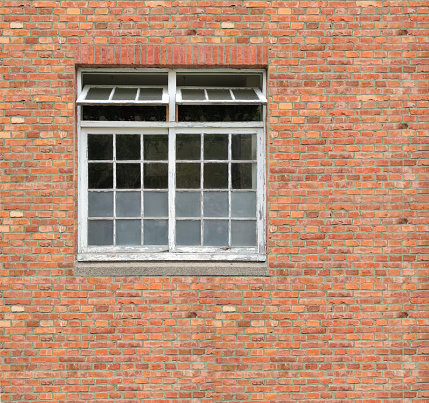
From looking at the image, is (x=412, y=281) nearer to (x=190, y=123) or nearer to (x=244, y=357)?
(x=244, y=357)

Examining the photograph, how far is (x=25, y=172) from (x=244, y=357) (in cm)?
284

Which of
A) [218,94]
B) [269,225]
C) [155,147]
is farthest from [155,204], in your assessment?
[218,94]

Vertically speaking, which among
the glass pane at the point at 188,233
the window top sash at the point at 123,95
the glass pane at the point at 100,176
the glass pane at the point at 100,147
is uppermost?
the window top sash at the point at 123,95

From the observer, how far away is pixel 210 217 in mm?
5230

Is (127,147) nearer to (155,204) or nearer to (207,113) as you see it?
(155,204)

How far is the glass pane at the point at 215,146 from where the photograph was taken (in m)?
5.25

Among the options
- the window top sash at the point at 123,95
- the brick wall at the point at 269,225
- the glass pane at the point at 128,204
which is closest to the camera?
the brick wall at the point at 269,225

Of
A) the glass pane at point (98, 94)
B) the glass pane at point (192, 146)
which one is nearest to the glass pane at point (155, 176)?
the glass pane at point (192, 146)

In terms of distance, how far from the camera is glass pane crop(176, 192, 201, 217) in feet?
17.2

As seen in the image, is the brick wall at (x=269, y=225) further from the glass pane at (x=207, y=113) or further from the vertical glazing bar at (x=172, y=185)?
the vertical glazing bar at (x=172, y=185)

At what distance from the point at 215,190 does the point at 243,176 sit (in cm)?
33

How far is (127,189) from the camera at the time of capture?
17.1ft

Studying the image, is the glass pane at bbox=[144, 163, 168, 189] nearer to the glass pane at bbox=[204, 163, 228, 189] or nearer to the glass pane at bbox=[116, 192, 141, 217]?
the glass pane at bbox=[116, 192, 141, 217]

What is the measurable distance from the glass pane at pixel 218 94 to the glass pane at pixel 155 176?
855mm
